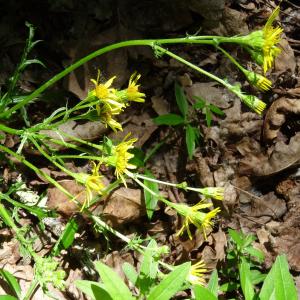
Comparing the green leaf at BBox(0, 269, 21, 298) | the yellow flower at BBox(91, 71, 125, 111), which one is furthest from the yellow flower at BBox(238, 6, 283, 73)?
the green leaf at BBox(0, 269, 21, 298)

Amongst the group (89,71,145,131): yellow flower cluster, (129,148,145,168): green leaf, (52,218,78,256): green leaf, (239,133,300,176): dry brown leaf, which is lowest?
(52,218,78,256): green leaf

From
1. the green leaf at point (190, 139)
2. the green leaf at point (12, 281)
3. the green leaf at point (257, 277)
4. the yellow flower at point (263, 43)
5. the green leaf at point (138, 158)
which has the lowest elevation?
the green leaf at point (257, 277)

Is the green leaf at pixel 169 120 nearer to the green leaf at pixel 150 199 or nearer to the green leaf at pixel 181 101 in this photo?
the green leaf at pixel 181 101

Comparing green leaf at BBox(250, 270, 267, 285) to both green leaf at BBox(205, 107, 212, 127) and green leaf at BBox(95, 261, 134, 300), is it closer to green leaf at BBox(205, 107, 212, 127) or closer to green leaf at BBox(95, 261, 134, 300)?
green leaf at BBox(205, 107, 212, 127)

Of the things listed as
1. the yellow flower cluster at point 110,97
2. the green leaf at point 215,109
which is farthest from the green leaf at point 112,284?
the green leaf at point 215,109

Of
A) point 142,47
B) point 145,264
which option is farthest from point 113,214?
point 142,47

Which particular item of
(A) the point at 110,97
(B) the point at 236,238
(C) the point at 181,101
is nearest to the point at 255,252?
(B) the point at 236,238
